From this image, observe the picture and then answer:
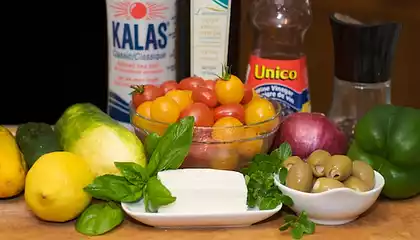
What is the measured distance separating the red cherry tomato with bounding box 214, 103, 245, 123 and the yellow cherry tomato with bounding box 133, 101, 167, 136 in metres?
0.07

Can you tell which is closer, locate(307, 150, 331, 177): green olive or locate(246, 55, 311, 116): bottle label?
locate(307, 150, 331, 177): green olive

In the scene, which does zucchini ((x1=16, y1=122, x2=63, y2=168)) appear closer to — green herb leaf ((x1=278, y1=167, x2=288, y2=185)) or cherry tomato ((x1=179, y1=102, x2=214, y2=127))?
cherry tomato ((x1=179, y1=102, x2=214, y2=127))

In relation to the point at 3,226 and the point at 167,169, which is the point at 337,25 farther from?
the point at 3,226

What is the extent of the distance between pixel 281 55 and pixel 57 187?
1.43 ft

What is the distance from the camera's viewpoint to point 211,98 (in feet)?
2.91

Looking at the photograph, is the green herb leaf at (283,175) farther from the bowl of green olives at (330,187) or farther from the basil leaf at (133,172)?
the basil leaf at (133,172)

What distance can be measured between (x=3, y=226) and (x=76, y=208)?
9 cm

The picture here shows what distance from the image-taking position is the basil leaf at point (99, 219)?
80cm

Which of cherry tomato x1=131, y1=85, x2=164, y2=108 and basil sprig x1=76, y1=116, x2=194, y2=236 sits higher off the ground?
cherry tomato x1=131, y1=85, x2=164, y2=108

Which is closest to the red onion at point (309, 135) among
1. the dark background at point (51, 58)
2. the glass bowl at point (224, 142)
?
the glass bowl at point (224, 142)

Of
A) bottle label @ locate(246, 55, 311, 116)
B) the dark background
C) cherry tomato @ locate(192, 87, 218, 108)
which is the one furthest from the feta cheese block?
the dark background

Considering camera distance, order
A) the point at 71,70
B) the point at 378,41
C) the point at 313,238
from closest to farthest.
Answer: the point at 313,238
the point at 378,41
the point at 71,70

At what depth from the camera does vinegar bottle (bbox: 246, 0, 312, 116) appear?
1022 millimetres

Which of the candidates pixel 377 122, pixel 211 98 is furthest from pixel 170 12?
pixel 377 122
